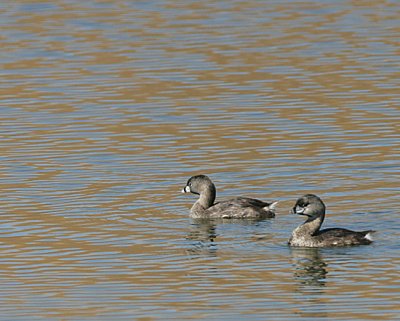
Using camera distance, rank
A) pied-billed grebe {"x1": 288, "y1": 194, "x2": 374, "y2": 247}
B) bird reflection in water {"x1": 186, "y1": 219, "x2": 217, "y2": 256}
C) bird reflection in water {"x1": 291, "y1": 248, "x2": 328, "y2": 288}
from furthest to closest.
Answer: bird reflection in water {"x1": 186, "y1": 219, "x2": 217, "y2": 256}, pied-billed grebe {"x1": 288, "y1": 194, "x2": 374, "y2": 247}, bird reflection in water {"x1": 291, "y1": 248, "x2": 328, "y2": 288}

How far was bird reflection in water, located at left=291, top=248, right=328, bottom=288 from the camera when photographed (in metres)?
18.3

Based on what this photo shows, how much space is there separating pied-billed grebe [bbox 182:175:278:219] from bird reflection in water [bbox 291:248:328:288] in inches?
78.2

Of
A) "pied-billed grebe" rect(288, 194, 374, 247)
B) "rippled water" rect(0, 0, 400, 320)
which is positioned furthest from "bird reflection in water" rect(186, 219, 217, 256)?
"pied-billed grebe" rect(288, 194, 374, 247)

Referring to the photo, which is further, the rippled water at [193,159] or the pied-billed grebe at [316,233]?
the pied-billed grebe at [316,233]

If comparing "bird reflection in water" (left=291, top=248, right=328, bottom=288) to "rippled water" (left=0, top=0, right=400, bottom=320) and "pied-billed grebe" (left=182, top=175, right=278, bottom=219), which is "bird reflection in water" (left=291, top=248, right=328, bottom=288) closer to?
"rippled water" (left=0, top=0, right=400, bottom=320)

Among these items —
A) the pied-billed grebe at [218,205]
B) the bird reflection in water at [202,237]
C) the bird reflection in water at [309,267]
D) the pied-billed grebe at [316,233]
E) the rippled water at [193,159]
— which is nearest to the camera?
the rippled water at [193,159]

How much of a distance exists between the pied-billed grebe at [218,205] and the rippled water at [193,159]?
0.20 metres

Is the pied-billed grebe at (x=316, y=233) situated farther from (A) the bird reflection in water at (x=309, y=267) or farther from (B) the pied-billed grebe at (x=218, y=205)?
(B) the pied-billed grebe at (x=218, y=205)

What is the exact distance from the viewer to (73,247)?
2056cm

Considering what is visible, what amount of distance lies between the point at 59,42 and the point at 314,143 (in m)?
17.9

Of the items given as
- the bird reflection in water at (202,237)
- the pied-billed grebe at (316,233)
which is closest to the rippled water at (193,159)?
the bird reflection in water at (202,237)

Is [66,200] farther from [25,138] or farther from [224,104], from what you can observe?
[224,104]

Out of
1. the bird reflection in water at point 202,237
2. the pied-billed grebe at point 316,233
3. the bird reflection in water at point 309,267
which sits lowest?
the bird reflection in water at point 309,267

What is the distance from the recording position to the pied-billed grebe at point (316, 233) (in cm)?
2003
